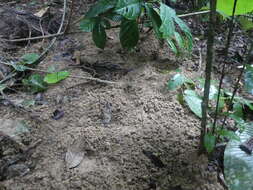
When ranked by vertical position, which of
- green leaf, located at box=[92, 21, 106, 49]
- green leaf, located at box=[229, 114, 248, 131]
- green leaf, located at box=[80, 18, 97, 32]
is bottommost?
green leaf, located at box=[229, 114, 248, 131]

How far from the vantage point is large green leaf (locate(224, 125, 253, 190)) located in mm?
851

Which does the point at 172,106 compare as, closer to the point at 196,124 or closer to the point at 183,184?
the point at 196,124

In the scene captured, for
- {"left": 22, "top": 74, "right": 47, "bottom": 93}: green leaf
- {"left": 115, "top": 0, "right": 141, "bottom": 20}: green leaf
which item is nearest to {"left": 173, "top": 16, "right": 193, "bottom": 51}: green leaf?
{"left": 115, "top": 0, "right": 141, "bottom": 20}: green leaf

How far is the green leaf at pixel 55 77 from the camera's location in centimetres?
125

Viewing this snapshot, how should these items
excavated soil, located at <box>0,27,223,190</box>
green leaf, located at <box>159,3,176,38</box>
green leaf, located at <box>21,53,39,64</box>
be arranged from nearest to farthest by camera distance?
excavated soil, located at <box>0,27,223,190</box> → green leaf, located at <box>159,3,176,38</box> → green leaf, located at <box>21,53,39,64</box>

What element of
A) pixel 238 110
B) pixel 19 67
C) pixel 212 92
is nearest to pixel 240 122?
pixel 238 110

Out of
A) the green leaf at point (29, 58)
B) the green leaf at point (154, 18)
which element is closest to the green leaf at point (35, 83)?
the green leaf at point (29, 58)

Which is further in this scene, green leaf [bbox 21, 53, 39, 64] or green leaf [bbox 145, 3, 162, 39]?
green leaf [bbox 21, 53, 39, 64]

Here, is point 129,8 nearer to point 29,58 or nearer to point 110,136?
point 110,136

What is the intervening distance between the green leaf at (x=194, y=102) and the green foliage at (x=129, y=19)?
0.83 ft

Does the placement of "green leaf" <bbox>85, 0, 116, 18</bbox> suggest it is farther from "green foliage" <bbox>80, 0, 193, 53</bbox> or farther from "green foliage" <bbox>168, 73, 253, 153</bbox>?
"green foliage" <bbox>168, 73, 253, 153</bbox>

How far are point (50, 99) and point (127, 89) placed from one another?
1.15 feet

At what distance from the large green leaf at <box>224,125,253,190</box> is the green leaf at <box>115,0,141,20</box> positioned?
2.01ft

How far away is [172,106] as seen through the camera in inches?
45.6
